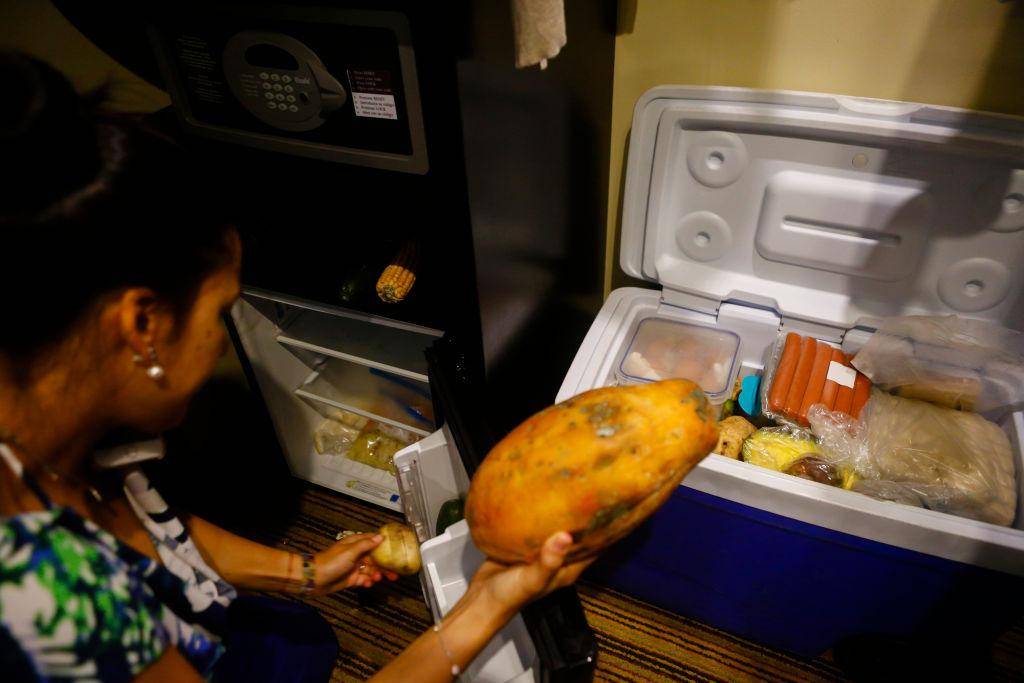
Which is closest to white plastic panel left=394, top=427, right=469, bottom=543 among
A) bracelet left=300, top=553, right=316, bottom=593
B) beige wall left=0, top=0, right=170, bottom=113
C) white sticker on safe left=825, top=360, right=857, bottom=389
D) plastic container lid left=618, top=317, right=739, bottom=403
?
bracelet left=300, top=553, right=316, bottom=593

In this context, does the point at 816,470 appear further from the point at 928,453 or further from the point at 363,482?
the point at 363,482

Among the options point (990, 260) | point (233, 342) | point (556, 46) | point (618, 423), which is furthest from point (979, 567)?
point (233, 342)

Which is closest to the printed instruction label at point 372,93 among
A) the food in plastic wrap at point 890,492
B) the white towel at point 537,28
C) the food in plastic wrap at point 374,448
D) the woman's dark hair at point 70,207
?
the white towel at point 537,28

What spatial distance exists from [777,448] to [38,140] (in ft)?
3.59

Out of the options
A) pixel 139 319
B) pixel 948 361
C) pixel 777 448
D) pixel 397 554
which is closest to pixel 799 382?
pixel 777 448

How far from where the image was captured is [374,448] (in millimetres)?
1670

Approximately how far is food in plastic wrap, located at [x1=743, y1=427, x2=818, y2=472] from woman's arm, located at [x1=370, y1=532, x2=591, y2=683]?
0.49m

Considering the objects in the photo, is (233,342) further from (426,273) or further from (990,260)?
(990,260)

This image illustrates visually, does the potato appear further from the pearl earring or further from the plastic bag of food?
the plastic bag of food

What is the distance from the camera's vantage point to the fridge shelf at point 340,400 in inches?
58.0

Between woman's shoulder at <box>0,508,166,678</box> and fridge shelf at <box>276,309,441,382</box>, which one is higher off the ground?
woman's shoulder at <box>0,508,166,678</box>

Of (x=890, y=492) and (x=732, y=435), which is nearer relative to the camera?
(x=890, y=492)

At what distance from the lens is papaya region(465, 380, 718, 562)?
615mm

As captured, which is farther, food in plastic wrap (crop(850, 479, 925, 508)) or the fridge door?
food in plastic wrap (crop(850, 479, 925, 508))
